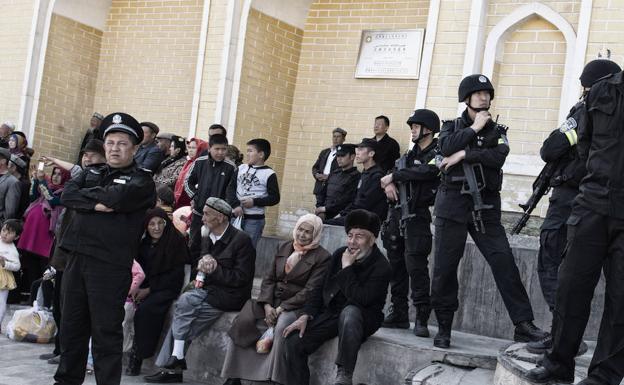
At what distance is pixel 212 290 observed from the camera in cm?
777

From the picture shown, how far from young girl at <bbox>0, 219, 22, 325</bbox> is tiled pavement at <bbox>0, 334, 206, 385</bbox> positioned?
878mm

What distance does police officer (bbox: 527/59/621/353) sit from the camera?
18.0ft

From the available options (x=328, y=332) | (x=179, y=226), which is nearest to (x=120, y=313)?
(x=328, y=332)

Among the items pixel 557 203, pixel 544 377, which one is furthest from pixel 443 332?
pixel 544 377

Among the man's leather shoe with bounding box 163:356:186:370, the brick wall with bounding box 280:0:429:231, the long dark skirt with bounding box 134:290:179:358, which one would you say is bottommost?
the man's leather shoe with bounding box 163:356:186:370

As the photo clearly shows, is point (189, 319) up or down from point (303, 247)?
down

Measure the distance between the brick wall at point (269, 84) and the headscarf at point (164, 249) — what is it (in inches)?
185

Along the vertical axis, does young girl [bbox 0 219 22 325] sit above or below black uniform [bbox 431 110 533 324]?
below

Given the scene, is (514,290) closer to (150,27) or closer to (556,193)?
(556,193)

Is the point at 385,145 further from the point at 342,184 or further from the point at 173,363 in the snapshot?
the point at 173,363

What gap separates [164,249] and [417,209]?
7.84 ft

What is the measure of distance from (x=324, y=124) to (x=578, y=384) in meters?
8.78

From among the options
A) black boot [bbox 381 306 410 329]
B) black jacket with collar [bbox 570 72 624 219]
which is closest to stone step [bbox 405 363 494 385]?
black boot [bbox 381 306 410 329]

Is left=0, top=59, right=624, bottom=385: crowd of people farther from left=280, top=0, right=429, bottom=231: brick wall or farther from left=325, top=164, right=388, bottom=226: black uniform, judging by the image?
left=280, top=0, right=429, bottom=231: brick wall
